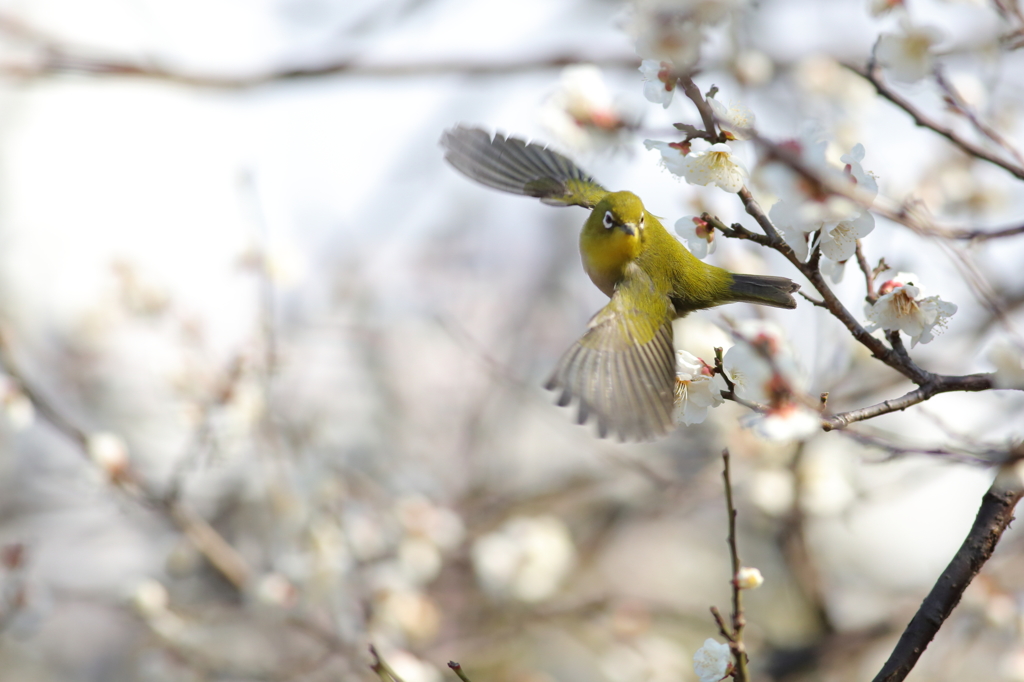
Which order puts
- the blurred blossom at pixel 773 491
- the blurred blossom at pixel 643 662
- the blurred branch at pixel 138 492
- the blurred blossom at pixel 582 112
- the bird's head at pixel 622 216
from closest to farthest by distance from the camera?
the bird's head at pixel 622 216, the blurred blossom at pixel 582 112, the blurred branch at pixel 138 492, the blurred blossom at pixel 773 491, the blurred blossom at pixel 643 662

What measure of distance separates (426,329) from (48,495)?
212 cm

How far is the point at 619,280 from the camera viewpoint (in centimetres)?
160

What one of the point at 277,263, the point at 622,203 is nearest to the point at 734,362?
the point at 622,203

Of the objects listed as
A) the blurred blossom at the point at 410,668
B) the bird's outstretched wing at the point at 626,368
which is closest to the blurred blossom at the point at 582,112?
the bird's outstretched wing at the point at 626,368

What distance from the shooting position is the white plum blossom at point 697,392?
1.13 meters

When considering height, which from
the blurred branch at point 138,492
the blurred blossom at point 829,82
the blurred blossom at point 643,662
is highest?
the blurred blossom at point 829,82

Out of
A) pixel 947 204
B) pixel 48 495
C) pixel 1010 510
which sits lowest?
pixel 48 495

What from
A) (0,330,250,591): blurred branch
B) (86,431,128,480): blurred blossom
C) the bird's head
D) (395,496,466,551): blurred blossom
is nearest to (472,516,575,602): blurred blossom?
(395,496,466,551): blurred blossom

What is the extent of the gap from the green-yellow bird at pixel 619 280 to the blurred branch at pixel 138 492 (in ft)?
3.93

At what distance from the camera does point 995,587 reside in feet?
6.84

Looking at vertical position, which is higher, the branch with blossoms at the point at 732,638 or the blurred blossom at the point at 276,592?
the branch with blossoms at the point at 732,638

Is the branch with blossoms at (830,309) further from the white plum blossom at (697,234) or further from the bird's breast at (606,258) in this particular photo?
the bird's breast at (606,258)

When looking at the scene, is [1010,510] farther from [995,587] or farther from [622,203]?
[995,587]

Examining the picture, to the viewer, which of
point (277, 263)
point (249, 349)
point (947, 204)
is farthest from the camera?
point (947, 204)
